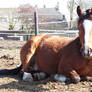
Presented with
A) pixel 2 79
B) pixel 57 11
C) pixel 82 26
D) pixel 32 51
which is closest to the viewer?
pixel 82 26

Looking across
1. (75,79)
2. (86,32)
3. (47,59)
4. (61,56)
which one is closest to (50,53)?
(47,59)

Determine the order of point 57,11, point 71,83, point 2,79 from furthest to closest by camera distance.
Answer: point 57,11 < point 2,79 < point 71,83

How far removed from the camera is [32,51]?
18.0ft

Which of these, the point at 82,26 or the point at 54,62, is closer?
the point at 82,26

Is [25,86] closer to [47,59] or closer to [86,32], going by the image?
[47,59]

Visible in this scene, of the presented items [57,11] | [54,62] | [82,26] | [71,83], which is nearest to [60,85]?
[71,83]

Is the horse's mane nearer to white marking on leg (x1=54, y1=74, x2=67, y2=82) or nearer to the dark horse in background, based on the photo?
the dark horse in background

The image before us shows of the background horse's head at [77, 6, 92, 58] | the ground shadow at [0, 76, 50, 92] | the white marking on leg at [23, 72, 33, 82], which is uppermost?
the background horse's head at [77, 6, 92, 58]

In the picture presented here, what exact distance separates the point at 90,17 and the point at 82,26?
0.23m

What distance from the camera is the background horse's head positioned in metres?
3.78

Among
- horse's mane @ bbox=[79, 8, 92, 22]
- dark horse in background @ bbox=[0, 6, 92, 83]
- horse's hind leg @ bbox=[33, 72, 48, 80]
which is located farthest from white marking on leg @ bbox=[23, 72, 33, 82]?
horse's mane @ bbox=[79, 8, 92, 22]

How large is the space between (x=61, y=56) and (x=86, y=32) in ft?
3.65

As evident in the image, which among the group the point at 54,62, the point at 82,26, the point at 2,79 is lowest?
the point at 2,79

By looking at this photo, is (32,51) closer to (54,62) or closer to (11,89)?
(54,62)
